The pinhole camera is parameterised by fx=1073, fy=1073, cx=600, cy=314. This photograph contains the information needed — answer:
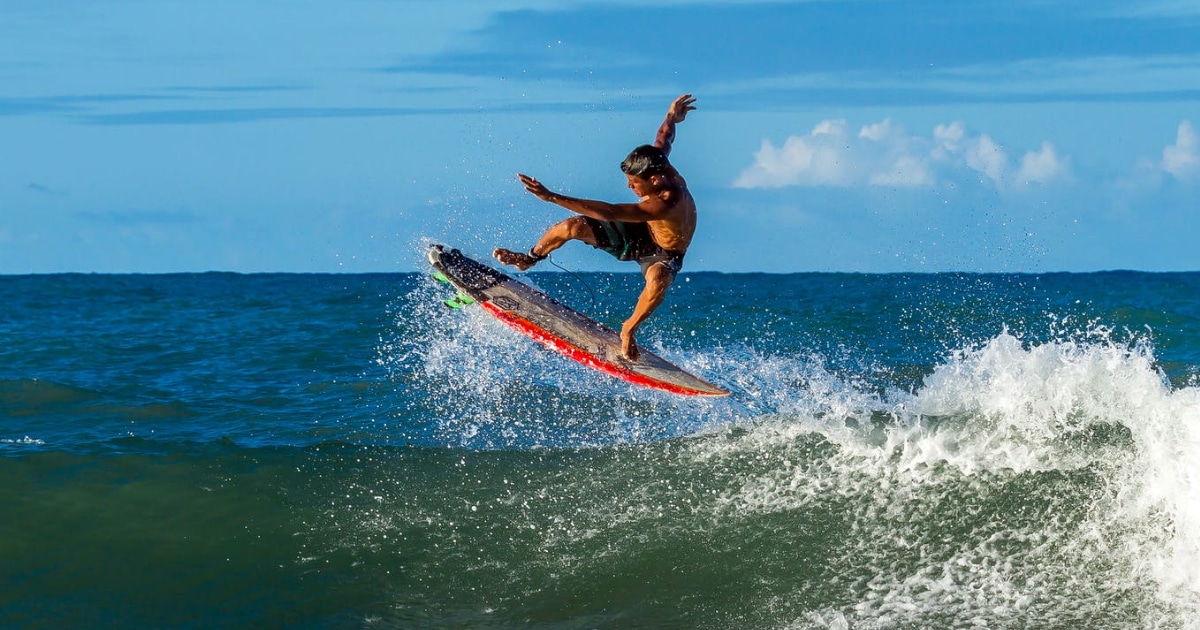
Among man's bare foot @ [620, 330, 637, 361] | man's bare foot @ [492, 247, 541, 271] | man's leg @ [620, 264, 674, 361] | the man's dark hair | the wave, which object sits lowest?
the wave

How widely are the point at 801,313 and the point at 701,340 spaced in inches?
247

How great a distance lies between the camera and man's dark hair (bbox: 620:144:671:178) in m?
8.19

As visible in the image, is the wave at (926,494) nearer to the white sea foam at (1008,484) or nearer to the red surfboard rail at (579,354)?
the white sea foam at (1008,484)

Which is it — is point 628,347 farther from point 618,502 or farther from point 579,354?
point 618,502

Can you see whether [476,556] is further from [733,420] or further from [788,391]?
[788,391]

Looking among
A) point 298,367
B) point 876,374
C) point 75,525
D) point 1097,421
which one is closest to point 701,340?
point 876,374

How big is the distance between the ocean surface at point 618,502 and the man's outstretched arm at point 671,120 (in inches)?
100

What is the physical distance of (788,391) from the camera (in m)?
10.8

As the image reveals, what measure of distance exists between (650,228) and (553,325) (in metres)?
1.68

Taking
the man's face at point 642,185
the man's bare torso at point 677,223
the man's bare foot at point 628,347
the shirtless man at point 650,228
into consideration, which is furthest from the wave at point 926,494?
the man's face at point 642,185

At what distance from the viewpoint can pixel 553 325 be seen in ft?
32.8

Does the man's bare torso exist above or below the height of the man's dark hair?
below

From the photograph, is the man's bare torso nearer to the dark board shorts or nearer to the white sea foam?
the dark board shorts

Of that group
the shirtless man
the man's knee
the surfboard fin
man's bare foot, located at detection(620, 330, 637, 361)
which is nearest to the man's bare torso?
the shirtless man
